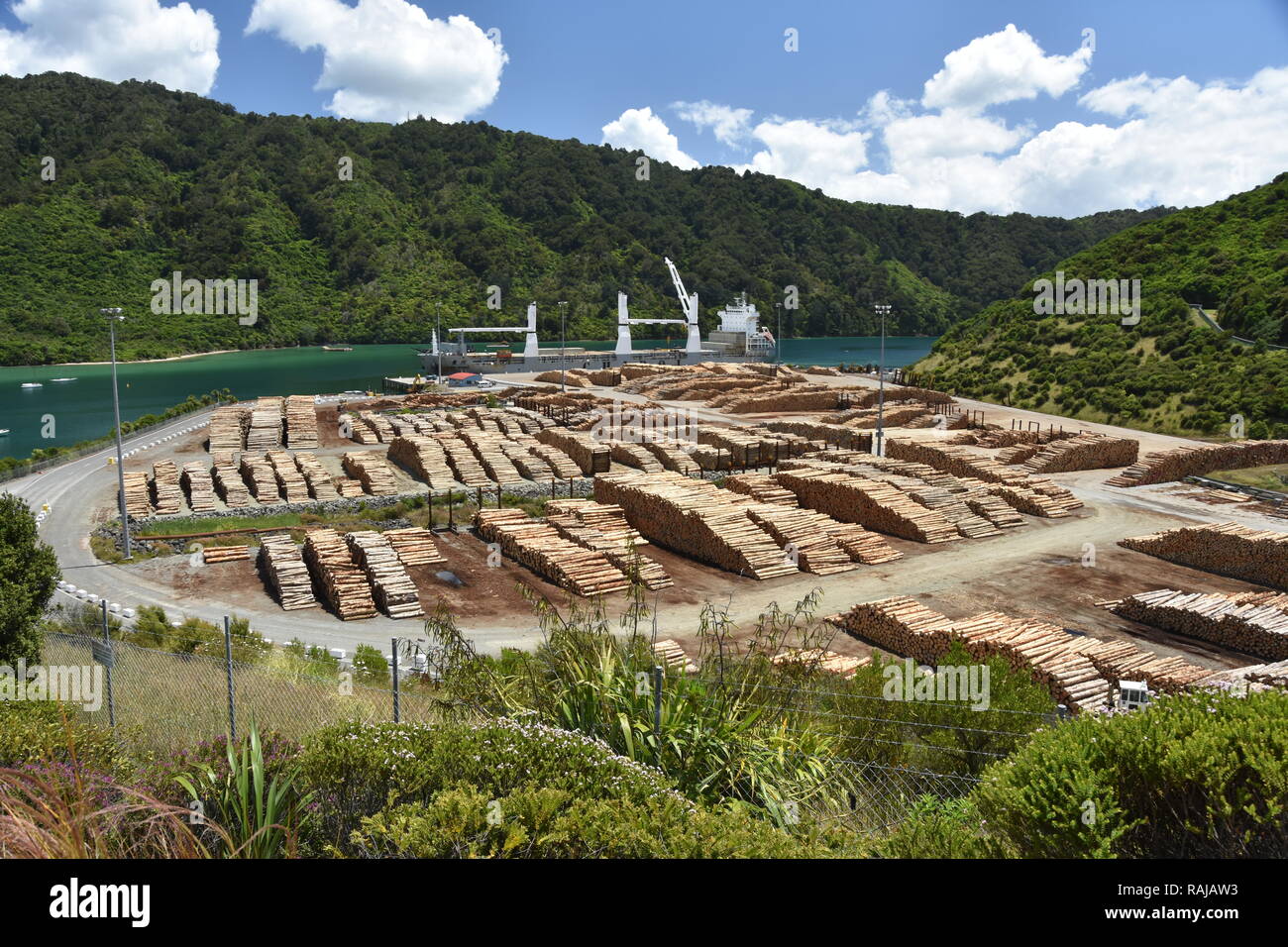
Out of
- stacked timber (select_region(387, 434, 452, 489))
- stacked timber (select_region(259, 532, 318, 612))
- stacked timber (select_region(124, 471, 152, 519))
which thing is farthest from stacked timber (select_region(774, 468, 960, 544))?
stacked timber (select_region(124, 471, 152, 519))

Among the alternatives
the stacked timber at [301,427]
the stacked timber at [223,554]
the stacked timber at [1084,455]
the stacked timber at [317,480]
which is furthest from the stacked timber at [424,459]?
the stacked timber at [1084,455]

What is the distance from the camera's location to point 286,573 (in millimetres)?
21422

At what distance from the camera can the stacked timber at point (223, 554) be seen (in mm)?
23719

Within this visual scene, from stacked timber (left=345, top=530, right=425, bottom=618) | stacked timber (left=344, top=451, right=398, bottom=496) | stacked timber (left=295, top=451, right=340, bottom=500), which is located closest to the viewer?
stacked timber (left=345, top=530, right=425, bottom=618)

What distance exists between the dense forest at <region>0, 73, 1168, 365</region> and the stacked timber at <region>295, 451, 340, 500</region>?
10167 cm

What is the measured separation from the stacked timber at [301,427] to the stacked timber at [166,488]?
32.8 feet

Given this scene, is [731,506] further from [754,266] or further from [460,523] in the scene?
[754,266]

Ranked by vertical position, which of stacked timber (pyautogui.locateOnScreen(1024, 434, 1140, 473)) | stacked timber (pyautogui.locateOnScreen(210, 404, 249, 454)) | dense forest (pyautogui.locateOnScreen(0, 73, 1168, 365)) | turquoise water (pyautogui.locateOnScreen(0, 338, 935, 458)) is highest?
dense forest (pyautogui.locateOnScreen(0, 73, 1168, 365))

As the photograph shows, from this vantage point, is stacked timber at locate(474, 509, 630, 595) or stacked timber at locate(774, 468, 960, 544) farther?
stacked timber at locate(774, 468, 960, 544)

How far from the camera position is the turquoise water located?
65750mm

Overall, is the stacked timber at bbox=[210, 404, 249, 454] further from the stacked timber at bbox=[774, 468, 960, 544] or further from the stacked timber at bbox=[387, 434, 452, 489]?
the stacked timber at bbox=[774, 468, 960, 544]

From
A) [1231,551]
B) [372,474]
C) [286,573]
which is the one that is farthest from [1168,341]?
[286,573]

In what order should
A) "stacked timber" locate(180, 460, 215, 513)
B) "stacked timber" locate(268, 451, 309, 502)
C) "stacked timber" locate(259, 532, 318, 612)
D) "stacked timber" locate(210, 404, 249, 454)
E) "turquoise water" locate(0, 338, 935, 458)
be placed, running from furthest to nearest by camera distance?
"turquoise water" locate(0, 338, 935, 458) → "stacked timber" locate(210, 404, 249, 454) → "stacked timber" locate(268, 451, 309, 502) → "stacked timber" locate(180, 460, 215, 513) → "stacked timber" locate(259, 532, 318, 612)

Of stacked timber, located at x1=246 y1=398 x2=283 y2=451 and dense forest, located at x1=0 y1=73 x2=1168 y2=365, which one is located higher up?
dense forest, located at x1=0 y1=73 x2=1168 y2=365
